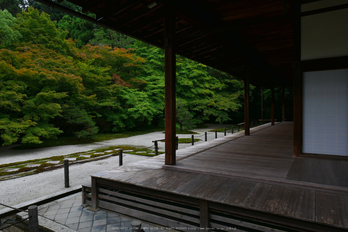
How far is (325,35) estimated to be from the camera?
4301mm

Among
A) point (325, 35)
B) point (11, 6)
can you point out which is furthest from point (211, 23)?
point (11, 6)

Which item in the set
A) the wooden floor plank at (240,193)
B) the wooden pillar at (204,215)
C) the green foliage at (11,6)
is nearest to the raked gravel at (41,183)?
the wooden pillar at (204,215)

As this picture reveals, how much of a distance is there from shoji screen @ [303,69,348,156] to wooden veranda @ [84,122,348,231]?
1.32 feet

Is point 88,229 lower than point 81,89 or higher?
lower

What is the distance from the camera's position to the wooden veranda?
2.21m

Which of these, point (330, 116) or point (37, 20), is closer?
point (330, 116)

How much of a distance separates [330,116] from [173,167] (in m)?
3.51

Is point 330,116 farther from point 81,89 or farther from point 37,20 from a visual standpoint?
point 37,20

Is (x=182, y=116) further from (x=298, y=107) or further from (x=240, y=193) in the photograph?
(x=240, y=193)

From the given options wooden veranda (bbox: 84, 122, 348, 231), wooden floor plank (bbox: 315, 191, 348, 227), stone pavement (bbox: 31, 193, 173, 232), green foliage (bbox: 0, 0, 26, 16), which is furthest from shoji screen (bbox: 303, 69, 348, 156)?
green foliage (bbox: 0, 0, 26, 16)

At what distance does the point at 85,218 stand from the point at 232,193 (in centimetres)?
226

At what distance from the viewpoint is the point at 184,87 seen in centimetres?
1917

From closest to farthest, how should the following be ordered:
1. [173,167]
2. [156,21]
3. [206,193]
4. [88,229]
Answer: [206,193] < [88,229] < [173,167] < [156,21]

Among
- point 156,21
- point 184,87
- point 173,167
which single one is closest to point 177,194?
point 173,167
